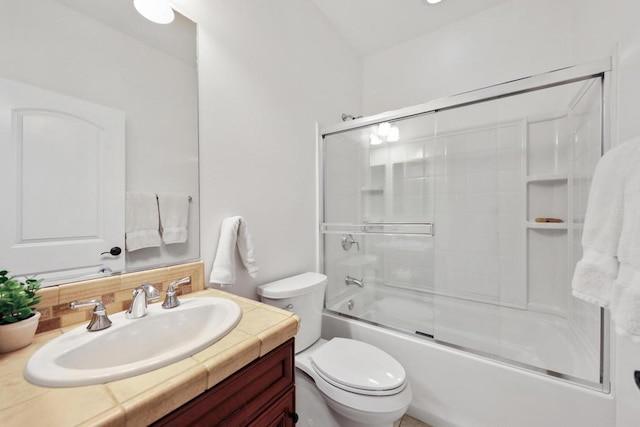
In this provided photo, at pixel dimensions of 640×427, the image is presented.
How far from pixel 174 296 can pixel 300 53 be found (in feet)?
5.50

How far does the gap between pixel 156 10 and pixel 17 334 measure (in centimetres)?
121

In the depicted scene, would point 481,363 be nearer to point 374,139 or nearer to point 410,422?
point 410,422

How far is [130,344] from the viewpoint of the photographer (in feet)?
2.53

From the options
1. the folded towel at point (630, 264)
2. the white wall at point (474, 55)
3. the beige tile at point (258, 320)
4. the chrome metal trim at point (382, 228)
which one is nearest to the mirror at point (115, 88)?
the beige tile at point (258, 320)

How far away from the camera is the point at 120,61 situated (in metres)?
0.91

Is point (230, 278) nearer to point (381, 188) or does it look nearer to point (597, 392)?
point (381, 188)

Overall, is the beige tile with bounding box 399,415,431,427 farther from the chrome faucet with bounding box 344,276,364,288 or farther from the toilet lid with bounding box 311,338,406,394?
the chrome faucet with bounding box 344,276,364,288

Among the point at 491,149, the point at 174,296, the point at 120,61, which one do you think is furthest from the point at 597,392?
the point at 120,61

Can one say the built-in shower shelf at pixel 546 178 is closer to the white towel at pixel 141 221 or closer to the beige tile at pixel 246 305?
the beige tile at pixel 246 305

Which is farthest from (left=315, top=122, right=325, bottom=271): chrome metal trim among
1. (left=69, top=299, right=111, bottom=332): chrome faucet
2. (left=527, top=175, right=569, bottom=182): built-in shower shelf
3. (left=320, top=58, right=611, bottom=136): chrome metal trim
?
(left=527, top=175, right=569, bottom=182): built-in shower shelf

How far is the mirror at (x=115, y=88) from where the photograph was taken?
2.38 feet

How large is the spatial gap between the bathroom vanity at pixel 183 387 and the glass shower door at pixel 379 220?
3.56ft

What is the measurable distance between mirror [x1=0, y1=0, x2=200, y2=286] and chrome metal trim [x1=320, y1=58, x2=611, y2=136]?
115 cm

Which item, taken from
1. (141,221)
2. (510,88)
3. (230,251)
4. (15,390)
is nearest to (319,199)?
(230,251)
